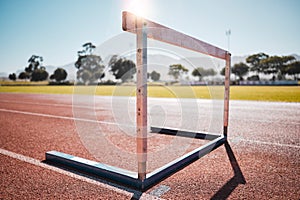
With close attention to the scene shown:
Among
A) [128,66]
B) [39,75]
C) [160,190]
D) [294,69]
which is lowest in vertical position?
[160,190]

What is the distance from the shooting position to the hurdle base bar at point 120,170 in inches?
110

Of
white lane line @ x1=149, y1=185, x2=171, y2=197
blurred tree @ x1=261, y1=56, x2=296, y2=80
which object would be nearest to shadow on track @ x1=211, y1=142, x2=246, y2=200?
white lane line @ x1=149, y1=185, x2=171, y2=197

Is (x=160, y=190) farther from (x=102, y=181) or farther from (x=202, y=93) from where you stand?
(x=202, y=93)

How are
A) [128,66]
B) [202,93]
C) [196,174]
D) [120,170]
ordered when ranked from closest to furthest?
[120,170] → [196,174] → [128,66] → [202,93]

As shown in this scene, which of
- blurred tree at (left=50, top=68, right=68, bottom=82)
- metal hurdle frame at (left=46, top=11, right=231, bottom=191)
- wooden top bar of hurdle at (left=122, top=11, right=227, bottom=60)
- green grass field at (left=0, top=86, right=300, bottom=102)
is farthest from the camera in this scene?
blurred tree at (left=50, top=68, right=68, bottom=82)

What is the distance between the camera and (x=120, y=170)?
9.98ft

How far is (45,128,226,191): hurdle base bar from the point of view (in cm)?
279

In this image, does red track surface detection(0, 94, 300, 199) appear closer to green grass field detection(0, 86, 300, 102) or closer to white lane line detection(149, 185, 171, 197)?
white lane line detection(149, 185, 171, 197)

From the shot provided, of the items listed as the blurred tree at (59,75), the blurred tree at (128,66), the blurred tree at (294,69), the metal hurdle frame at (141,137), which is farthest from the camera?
the blurred tree at (294,69)

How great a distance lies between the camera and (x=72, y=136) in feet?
17.7

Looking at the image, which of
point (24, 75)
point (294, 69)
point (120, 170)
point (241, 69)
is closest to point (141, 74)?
point (120, 170)

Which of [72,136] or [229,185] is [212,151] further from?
[72,136]

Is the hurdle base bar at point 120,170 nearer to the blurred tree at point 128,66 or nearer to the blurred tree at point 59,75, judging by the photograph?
the blurred tree at point 128,66

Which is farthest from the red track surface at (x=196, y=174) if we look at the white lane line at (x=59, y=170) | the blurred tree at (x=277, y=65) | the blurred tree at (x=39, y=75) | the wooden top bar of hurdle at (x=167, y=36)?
the blurred tree at (x=277, y=65)
